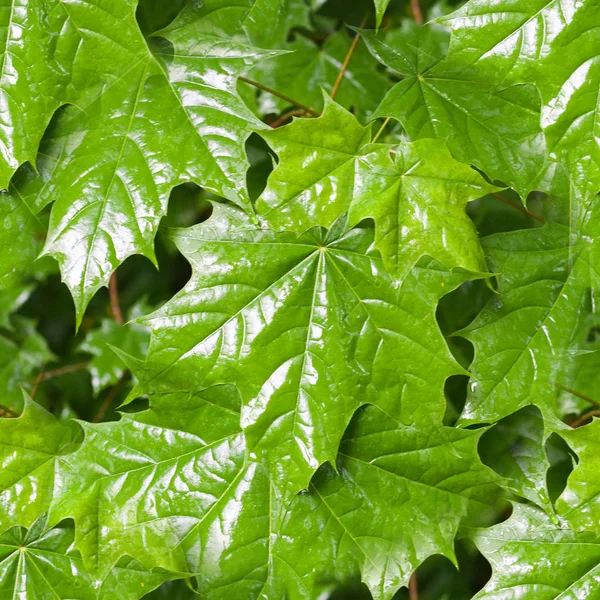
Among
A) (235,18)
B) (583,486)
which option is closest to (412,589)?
(583,486)

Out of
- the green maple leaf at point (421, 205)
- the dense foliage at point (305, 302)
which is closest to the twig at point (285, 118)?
the dense foliage at point (305, 302)

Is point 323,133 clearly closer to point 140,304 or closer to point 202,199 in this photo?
point 202,199

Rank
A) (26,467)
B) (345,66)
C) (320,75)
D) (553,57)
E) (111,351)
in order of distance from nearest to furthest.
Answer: (553,57) < (26,467) < (345,66) < (320,75) < (111,351)

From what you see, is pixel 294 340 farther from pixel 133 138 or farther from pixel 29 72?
pixel 29 72

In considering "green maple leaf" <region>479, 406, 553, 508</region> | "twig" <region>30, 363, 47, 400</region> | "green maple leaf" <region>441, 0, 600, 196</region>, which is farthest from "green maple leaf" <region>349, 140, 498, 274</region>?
"twig" <region>30, 363, 47, 400</region>

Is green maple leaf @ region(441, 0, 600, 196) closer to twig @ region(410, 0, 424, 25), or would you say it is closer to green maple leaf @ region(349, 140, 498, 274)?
green maple leaf @ region(349, 140, 498, 274)
